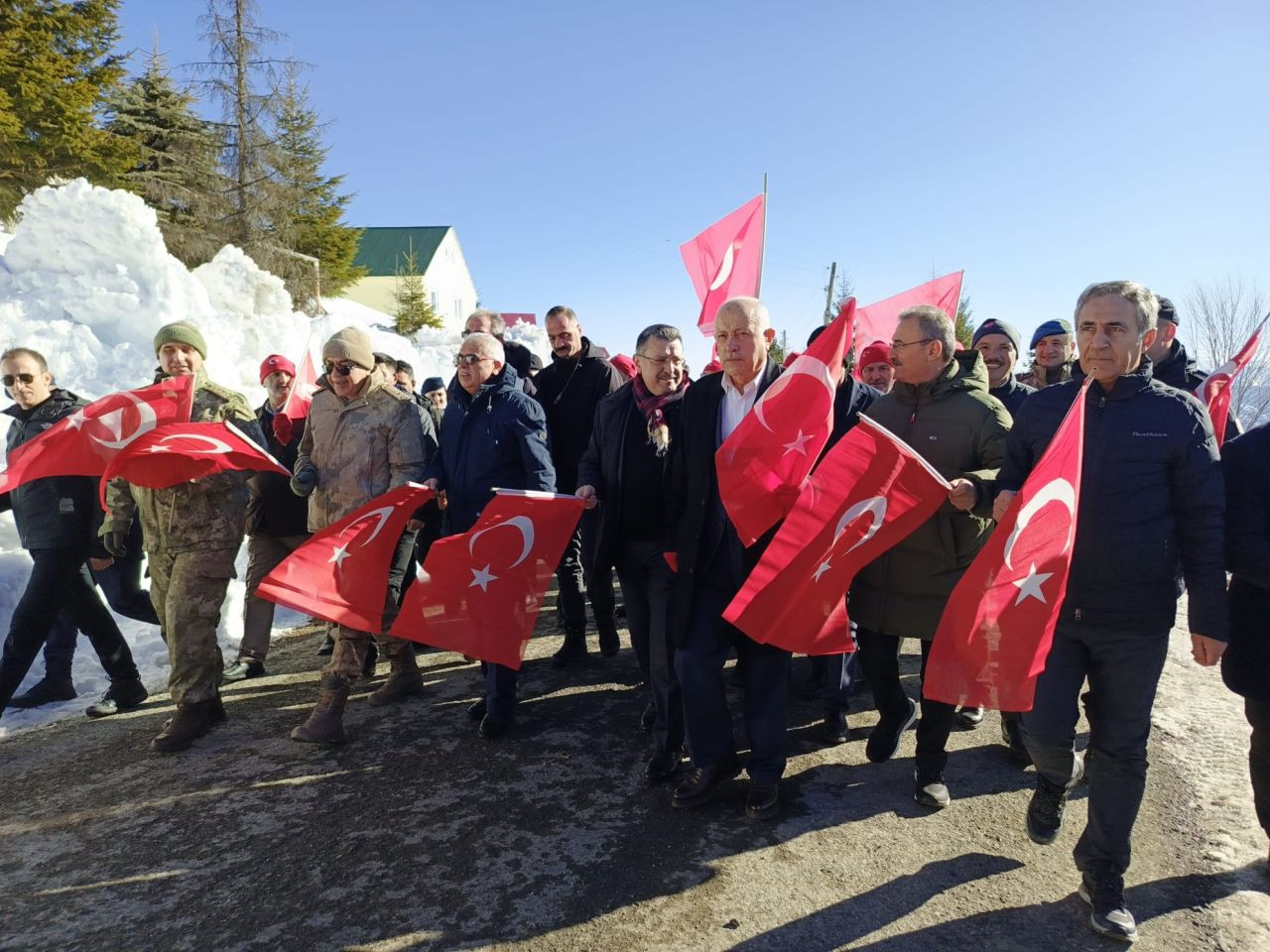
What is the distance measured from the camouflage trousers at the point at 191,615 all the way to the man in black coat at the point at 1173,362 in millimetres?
Answer: 5965

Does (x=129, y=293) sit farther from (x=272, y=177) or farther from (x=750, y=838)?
(x=272, y=177)

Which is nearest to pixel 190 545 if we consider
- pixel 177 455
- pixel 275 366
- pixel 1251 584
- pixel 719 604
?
pixel 177 455

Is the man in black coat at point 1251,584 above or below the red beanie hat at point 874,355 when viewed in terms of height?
below

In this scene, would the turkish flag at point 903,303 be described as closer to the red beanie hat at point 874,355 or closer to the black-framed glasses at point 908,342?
the red beanie hat at point 874,355

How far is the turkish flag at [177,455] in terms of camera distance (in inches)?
167

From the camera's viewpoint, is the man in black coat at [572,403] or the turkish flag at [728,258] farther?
the turkish flag at [728,258]

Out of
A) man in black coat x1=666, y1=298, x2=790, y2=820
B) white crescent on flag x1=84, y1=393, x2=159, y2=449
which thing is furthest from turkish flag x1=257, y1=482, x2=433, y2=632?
man in black coat x1=666, y1=298, x2=790, y2=820

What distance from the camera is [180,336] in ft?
15.0

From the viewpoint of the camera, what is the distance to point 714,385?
12.3 ft

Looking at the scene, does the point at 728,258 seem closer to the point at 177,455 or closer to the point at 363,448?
the point at 363,448

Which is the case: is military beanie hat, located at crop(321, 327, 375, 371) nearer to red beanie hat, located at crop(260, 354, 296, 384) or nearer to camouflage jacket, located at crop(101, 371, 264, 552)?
camouflage jacket, located at crop(101, 371, 264, 552)

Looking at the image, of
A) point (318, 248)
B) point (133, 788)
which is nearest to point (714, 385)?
point (133, 788)

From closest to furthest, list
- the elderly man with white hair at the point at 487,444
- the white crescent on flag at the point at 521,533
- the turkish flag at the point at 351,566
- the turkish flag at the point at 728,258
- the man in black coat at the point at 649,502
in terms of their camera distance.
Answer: the man in black coat at the point at 649,502, the turkish flag at the point at 351,566, the white crescent on flag at the point at 521,533, the elderly man with white hair at the point at 487,444, the turkish flag at the point at 728,258

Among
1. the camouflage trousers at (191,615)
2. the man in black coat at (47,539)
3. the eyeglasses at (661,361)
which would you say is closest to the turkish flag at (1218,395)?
the eyeglasses at (661,361)
